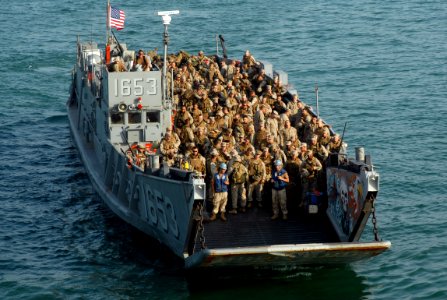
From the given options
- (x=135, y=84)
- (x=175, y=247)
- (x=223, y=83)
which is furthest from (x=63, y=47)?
(x=175, y=247)

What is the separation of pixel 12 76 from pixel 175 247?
32.3 metres

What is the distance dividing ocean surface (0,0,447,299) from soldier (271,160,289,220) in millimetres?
1951

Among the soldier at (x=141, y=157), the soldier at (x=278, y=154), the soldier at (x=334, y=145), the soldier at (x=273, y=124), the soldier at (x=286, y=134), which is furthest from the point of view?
the soldier at (x=273, y=124)

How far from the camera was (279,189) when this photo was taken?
32.1 m

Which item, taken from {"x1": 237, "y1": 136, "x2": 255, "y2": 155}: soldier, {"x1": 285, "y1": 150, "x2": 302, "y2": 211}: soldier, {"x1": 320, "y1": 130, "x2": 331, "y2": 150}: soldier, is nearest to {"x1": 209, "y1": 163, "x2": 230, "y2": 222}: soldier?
{"x1": 237, "y1": 136, "x2": 255, "y2": 155}: soldier

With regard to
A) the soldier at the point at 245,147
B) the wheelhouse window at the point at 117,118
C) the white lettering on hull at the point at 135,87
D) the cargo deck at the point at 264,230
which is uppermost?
the white lettering on hull at the point at 135,87

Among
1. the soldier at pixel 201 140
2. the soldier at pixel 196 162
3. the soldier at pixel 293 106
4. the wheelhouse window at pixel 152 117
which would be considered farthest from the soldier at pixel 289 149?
the wheelhouse window at pixel 152 117

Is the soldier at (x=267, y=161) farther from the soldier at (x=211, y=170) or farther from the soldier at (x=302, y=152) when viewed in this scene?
the soldier at (x=211, y=170)

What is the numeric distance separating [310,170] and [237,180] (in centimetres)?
219

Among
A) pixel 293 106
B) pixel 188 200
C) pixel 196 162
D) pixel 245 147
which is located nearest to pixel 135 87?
pixel 196 162

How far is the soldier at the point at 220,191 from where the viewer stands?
31500 mm

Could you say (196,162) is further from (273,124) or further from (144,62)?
(144,62)

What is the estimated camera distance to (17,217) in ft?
126

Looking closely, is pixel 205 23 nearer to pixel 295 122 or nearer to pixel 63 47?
pixel 63 47
